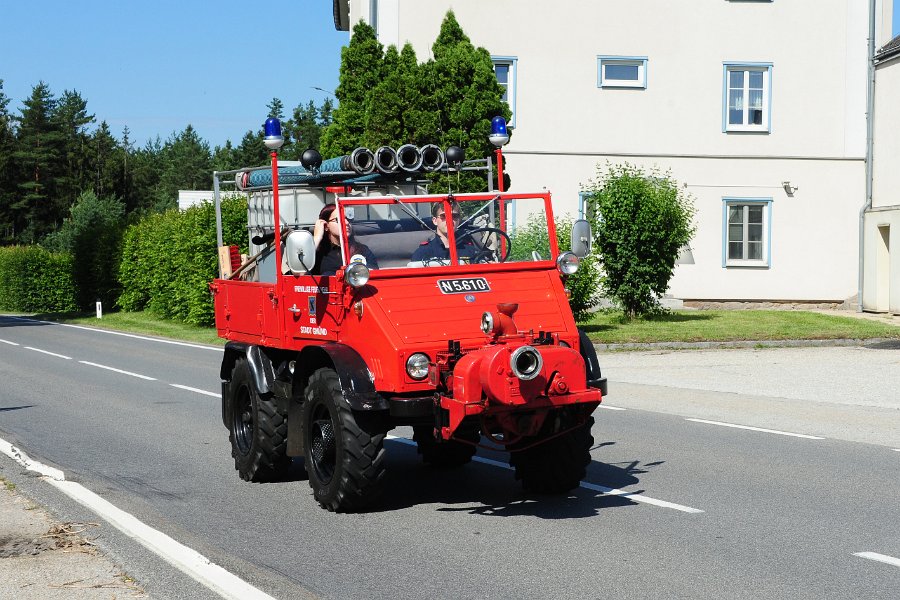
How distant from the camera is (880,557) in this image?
693cm

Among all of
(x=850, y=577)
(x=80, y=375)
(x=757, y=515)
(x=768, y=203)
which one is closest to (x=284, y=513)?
(x=757, y=515)

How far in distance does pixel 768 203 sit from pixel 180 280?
1754cm

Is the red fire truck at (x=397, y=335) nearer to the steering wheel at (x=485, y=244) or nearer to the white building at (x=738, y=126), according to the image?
the steering wheel at (x=485, y=244)

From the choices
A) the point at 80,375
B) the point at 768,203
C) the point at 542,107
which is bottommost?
the point at 80,375

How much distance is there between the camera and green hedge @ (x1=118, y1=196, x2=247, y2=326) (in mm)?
31255

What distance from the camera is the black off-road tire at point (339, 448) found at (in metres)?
8.05

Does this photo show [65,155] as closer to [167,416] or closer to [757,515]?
[167,416]

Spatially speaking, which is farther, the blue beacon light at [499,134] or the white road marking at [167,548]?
the blue beacon light at [499,134]

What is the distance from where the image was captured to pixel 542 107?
1294 inches

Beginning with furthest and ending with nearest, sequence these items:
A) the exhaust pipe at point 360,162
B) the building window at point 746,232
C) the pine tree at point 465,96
→ the building window at point 746,232 < the pine tree at point 465,96 < the exhaust pipe at point 360,162

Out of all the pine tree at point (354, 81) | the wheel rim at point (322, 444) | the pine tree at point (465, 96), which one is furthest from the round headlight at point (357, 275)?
the pine tree at point (354, 81)

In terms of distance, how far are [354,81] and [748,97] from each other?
11.3m

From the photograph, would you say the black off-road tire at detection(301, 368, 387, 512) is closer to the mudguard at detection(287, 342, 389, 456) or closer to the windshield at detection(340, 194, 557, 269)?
the mudguard at detection(287, 342, 389, 456)

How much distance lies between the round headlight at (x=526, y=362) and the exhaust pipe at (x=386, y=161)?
8.13ft
